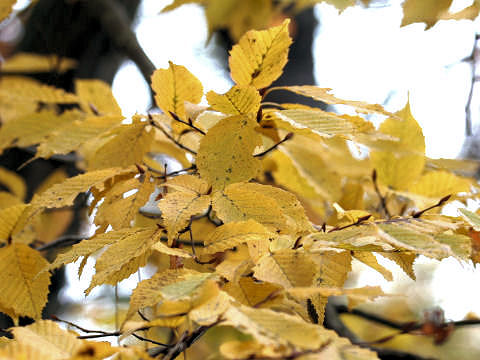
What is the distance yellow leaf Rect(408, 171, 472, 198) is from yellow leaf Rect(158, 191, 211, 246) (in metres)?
A: 0.49

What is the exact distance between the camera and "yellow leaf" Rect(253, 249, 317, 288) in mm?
465

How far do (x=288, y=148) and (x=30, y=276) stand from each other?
19.2 inches

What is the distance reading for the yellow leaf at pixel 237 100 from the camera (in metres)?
0.58

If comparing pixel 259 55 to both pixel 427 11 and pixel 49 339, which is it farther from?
pixel 49 339

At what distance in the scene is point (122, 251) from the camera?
52 centimetres

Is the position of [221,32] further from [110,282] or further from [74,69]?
[110,282]

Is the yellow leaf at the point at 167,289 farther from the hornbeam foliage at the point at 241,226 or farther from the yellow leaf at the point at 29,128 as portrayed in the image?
the yellow leaf at the point at 29,128

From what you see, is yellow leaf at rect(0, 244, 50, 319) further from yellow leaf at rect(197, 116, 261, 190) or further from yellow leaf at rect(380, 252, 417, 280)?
yellow leaf at rect(380, 252, 417, 280)

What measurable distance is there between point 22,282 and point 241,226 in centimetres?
35


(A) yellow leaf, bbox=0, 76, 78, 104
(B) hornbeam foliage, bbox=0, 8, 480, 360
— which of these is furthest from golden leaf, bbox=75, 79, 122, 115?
(B) hornbeam foliage, bbox=0, 8, 480, 360

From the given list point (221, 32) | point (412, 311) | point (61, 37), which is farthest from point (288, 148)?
point (412, 311)

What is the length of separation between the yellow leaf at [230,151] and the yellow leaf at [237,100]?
0.01 metres

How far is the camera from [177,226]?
510 millimetres

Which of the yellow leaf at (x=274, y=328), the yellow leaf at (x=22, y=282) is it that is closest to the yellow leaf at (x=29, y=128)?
the yellow leaf at (x=22, y=282)
